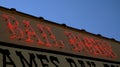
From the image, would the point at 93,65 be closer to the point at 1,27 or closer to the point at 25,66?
the point at 25,66

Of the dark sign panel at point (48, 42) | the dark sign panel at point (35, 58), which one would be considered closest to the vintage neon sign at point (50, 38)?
the dark sign panel at point (48, 42)

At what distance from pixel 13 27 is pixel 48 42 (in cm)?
185

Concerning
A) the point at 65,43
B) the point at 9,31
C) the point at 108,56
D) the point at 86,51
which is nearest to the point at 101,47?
the point at 108,56

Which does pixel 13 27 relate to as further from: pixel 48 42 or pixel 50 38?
pixel 50 38

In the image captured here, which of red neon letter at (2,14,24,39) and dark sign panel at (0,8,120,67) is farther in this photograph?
red neon letter at (2,14,24,39)

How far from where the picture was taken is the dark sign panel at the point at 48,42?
9.51 meters

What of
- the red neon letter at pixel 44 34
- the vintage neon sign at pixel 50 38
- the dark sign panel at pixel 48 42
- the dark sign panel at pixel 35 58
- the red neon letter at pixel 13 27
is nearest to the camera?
the dark sign panel at pixel 35 58

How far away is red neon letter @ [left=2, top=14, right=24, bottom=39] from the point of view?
962cm

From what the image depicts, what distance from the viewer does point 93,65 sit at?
13008 millimetres

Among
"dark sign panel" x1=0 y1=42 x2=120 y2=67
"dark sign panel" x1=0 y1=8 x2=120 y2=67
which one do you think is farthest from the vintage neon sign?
"dark sign panel" x1=0 y1=42 x2=120 y2=67

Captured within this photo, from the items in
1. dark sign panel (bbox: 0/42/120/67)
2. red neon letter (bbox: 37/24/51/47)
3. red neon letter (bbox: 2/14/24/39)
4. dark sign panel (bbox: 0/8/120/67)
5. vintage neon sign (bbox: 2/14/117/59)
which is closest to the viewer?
dark sign panel (bbox: 0/42/120/67)

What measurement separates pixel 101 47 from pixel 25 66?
6.48 metres

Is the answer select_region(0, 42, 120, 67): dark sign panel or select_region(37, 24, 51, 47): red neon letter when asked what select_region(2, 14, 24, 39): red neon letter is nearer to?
select_region(0, 42, 120, 67): dark sign panel

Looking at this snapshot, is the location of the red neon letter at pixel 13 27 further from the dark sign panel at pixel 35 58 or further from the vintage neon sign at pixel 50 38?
the dark sign panel at pixel 35 58
